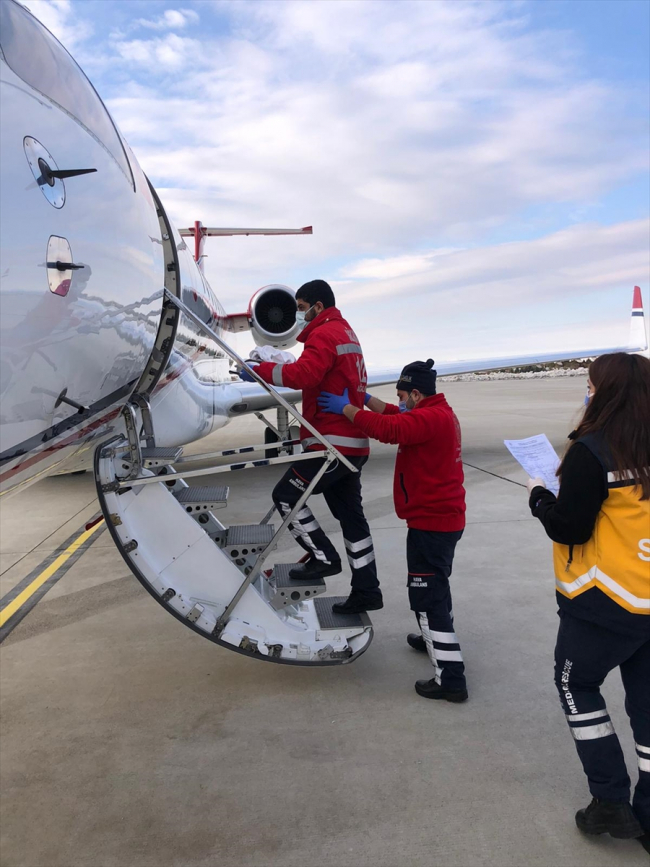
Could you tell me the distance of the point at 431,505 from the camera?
3660 mm

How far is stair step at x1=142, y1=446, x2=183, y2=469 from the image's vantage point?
13.1 ft

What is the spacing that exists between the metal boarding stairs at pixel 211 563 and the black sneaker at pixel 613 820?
5.01ft

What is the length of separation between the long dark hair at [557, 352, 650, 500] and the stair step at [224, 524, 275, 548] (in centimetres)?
200

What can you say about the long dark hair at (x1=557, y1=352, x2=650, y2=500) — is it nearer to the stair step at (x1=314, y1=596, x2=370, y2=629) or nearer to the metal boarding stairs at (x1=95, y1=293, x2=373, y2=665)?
the metal boarding stairs at (x1=95, y1=293, x2=373, y2=665)

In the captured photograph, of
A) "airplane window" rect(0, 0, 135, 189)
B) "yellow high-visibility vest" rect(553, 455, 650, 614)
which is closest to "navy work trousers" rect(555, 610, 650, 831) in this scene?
"yellow high-visibility vest" rect(553, 455, 650, 614)

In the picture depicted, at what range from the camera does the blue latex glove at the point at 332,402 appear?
12.2ft

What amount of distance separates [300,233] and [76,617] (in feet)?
42.8

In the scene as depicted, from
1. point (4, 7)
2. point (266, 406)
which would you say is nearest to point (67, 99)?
point (4, 7)

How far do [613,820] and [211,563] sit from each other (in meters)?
2.24

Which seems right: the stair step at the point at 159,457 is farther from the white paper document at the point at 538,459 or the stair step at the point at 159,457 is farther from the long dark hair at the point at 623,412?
the long dark hair at the point at 623,412

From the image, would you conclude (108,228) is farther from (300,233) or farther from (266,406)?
(300,233)

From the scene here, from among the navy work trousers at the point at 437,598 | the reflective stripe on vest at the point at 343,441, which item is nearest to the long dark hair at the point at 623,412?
the navy work trousers at the point at 437,598

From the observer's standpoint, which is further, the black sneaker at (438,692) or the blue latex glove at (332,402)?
the blue latex glove at (332,402)

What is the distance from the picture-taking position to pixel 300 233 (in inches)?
648
